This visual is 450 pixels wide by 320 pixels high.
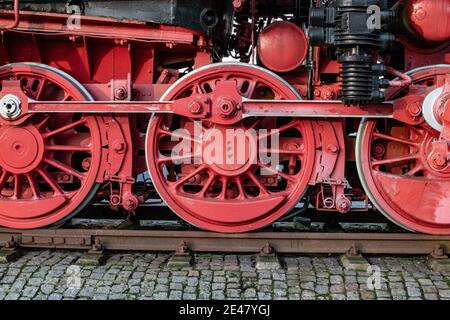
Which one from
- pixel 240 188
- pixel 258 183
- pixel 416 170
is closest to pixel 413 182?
pixel 416 170

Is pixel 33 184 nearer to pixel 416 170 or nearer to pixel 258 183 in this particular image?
pixel 258 183

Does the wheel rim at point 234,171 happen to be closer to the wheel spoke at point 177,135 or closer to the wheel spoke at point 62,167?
the wheel spoke at point 177,135

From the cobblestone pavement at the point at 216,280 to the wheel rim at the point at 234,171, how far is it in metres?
0.39

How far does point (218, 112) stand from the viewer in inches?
155

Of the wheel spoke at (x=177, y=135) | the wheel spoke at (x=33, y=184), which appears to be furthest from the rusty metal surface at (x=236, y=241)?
the wheel spoke at (x=177, y=135)

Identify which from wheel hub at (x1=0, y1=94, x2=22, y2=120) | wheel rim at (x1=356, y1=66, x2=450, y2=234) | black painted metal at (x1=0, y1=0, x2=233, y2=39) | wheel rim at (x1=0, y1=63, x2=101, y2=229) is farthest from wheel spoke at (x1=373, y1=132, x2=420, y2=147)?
wheel hub at (x1=0, y1=94, x2=22, y2=120)

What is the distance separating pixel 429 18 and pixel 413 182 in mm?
1359

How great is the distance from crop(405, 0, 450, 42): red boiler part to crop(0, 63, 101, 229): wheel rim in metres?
2.83

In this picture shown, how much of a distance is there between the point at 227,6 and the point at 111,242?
7.70 feet

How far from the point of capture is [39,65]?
13.5 feet

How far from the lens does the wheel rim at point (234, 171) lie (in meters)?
4.03

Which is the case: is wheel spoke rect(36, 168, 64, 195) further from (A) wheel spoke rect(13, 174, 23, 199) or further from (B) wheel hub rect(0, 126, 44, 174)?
(A) wheel spoke rect(13, 174, 23, 199)

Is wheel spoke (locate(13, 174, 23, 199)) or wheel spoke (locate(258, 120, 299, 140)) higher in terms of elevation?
wheel spoke (locate(258, 120, 299, 140))

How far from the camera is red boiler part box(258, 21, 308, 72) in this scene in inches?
165
